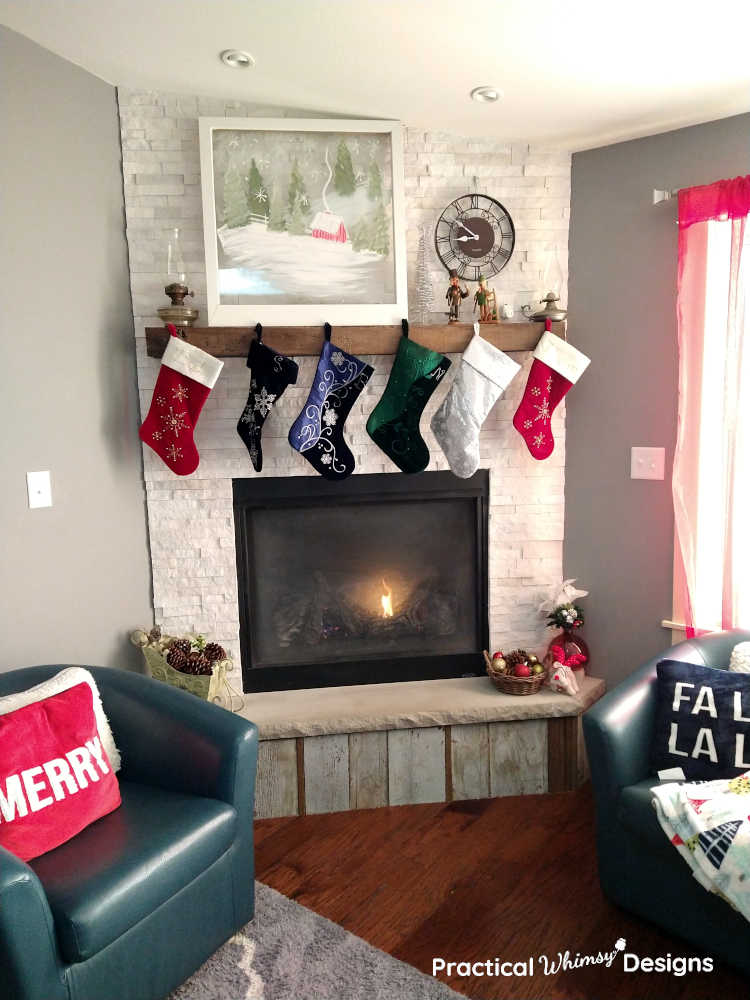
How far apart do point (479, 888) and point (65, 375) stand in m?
1.91

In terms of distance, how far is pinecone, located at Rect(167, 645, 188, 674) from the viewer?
2.29 meters

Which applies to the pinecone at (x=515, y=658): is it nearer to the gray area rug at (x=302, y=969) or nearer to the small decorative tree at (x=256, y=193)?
the gray area rug at (x=302, y=969)

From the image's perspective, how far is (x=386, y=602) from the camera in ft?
8.99

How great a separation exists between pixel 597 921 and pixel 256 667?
1.35 m

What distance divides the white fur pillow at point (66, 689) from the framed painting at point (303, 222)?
116 cm

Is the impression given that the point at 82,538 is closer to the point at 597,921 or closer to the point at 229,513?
the point at 229,513

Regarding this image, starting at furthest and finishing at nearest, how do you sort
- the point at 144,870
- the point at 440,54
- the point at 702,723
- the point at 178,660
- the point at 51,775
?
the point at 178,660
the point at 440,54
the point at 702,723
the point at 51,775
the point at 144,870

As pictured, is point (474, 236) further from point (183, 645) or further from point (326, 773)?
point (326, 773)

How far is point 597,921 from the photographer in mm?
1864

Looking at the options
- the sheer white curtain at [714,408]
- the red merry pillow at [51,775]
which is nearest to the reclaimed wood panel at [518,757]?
the sheer white curtain at [714,408]

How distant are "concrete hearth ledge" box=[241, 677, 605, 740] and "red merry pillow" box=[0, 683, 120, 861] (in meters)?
Result: 0.71

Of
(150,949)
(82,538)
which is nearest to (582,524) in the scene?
(82,538)

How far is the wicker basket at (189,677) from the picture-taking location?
2.26 meters

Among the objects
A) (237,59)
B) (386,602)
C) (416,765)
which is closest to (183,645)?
(386,602)
